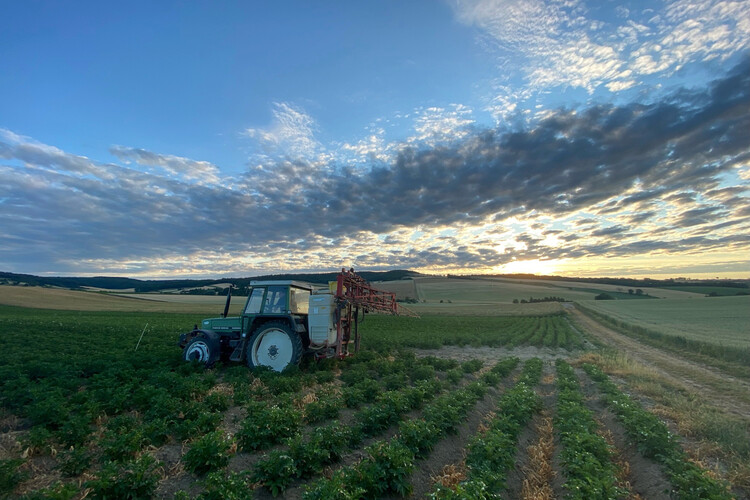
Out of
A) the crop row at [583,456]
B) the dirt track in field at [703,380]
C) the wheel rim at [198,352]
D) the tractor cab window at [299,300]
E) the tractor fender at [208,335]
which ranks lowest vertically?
the dirt track in field at [703,380]

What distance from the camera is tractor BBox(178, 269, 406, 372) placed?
496 inches

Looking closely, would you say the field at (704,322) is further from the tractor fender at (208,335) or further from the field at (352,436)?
the tractor fender at (208,335)

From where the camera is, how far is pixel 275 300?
1282cm

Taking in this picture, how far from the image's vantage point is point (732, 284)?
9244cm

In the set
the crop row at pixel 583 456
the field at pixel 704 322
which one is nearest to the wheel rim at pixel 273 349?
the crop row at pixel 583 456

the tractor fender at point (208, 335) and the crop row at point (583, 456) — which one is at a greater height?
the tractor fender at point (208, 335)

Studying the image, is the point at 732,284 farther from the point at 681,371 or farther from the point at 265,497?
the point at 265,497

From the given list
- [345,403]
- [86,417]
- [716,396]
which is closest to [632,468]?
[345,403]

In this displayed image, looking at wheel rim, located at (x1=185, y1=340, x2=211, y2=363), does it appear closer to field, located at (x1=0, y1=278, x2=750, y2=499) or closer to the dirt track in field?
field, located at (x1=0, y1=278, x2=750, y2=499)

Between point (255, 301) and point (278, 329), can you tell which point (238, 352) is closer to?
point (278, 329)

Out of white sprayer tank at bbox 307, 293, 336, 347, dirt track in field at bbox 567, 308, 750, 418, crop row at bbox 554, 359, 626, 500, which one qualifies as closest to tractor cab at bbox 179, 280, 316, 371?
white sprayer tank at bbox 307, 293, 336, 347

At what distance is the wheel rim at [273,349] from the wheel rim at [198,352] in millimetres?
1691

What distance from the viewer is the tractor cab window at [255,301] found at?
508 inches

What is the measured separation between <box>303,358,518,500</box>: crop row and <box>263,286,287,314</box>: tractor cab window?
6449 millimetres
